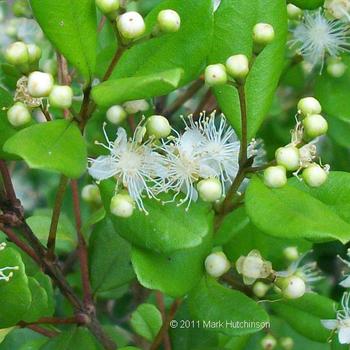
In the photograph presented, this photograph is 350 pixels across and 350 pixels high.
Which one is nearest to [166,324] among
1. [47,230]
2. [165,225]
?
[165,225]

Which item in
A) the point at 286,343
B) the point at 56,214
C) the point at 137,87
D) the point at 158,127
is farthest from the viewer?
the point at 286,343

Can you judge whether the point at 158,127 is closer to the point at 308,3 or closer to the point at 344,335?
the point at 308,3

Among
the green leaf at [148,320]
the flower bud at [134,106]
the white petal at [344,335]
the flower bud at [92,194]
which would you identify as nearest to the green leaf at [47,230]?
the flower bud at [92,194]

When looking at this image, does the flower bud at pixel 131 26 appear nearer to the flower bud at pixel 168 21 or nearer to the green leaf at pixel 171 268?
the flower bud at pixel 168 21

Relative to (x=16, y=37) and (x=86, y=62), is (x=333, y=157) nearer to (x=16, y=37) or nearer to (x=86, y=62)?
(x=16, y=37)

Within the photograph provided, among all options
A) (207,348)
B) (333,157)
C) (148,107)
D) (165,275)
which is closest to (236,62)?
(165,275)

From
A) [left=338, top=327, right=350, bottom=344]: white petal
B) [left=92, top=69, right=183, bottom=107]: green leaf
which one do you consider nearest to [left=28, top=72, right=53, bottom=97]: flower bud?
[left=92, top=69, right=183, bottom=107]: green leaf
